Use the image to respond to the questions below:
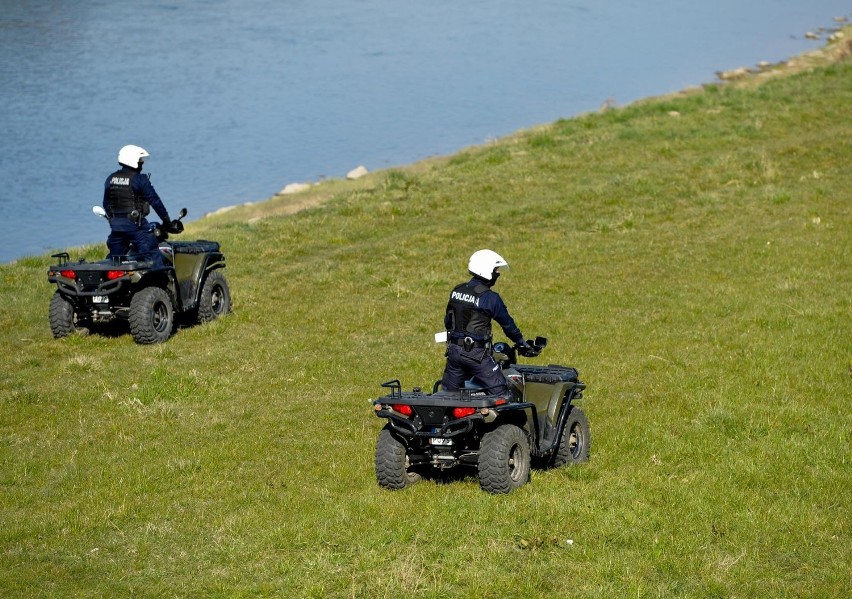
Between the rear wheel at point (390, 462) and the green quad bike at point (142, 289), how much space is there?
25.4 feet

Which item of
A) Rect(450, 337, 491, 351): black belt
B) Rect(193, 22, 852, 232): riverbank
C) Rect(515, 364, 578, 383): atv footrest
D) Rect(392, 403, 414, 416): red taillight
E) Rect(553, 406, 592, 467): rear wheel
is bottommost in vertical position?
Rect(553, 406, 592, 467): rear wheel

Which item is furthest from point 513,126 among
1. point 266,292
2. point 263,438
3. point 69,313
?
point 263,438

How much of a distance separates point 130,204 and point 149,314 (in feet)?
5.87

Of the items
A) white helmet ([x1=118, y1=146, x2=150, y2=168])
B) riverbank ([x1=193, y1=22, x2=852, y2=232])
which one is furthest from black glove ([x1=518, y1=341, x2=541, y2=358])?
riverbank ([x1=193, y1=22, x2=852, y2=232])

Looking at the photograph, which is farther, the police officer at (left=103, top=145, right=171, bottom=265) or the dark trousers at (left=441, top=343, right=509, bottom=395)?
the police officer at (left=103, top=145, right=171, bottom=265)

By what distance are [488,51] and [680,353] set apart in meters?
46.1

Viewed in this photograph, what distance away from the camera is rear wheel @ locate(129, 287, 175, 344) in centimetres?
1856

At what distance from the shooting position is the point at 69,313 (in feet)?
63.1

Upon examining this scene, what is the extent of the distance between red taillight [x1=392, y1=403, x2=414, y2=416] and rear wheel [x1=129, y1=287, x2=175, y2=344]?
809 cm

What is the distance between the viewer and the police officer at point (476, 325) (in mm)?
11984

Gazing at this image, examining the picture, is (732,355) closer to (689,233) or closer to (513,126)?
(689,233)

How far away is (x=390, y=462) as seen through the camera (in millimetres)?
11922

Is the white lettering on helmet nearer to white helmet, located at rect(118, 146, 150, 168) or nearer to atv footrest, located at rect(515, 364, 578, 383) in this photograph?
atv footrest, located at rect(515, 364, 578, 383)

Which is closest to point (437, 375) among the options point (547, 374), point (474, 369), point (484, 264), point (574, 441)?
point (574, 441)
